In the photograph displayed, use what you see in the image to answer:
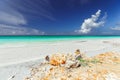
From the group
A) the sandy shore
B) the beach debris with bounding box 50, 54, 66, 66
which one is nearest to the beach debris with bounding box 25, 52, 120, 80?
the beach debris with bounding box 50, 54, 66, 66

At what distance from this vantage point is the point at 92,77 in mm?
4281

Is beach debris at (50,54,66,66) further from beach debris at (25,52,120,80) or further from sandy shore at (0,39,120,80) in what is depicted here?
sandy shore at (0,39,120,80)

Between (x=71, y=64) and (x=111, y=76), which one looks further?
(x=71, y=64)

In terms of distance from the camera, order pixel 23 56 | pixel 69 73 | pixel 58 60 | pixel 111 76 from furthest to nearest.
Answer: pixel 23 56 → pixel 58 60 → pixel 69 73 → pixel 111 76

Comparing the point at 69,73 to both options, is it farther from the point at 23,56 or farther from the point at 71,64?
the point at 23,56

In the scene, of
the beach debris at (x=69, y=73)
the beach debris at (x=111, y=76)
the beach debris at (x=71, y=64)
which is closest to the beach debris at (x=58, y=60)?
the beach debris at (x=69, y=73)

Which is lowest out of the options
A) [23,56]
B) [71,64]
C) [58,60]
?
[23,56]

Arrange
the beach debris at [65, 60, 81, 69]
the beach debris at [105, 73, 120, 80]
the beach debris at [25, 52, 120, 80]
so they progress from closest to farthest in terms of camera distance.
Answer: the beach debris at [105, 73, 120, 80]
the beach debris at [25, 52, 120, 80]
the beach debris at [65, 60, 81, 69]

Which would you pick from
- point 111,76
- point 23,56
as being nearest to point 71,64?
point 111,76

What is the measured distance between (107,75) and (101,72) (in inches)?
14.1

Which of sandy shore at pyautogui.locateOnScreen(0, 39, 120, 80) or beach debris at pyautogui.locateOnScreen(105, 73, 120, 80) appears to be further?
sandy shore at pyautogui.locateOnScreen(0, 39, 120, 80)

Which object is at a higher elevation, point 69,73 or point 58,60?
point 58,60

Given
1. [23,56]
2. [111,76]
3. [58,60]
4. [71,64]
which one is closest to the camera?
[111,76]

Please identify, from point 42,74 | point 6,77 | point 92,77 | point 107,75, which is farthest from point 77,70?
point 6,77
